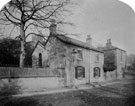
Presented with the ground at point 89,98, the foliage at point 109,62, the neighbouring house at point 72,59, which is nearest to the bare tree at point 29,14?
the neighbouring house at point 72,59

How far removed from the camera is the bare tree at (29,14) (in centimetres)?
147

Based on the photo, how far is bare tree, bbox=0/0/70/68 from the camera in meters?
1.47

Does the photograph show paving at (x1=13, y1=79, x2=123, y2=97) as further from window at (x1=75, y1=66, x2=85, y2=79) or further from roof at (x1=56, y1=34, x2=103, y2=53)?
roof at (x1=56, y1=34, x2=103, y2=53)

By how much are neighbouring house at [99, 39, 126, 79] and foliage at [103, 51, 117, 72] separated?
2 cm

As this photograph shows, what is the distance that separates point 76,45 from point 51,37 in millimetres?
393

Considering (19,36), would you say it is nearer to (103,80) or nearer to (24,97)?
(24,97)

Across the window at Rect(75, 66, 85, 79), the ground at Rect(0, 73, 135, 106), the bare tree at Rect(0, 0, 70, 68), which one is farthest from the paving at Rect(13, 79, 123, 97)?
the bare tree at Rect(0, 0, 70, 68)

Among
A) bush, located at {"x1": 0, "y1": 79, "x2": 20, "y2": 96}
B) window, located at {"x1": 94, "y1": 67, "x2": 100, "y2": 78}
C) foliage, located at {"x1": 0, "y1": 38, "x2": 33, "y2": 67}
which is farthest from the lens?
window, located at {"x1": 94, "y1": 67, "x2": 100, "y2": 78}

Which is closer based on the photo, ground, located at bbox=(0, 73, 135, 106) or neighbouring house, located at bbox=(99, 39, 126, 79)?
ground, located at bbox=(0, 73, 135, 106)

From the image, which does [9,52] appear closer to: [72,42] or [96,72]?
[72,42]

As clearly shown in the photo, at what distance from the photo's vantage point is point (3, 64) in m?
1.38

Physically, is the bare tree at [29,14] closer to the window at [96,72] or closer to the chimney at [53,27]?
the chimney at [53,27]

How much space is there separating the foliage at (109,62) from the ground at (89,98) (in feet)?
0.75

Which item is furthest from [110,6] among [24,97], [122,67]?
[24,97]
